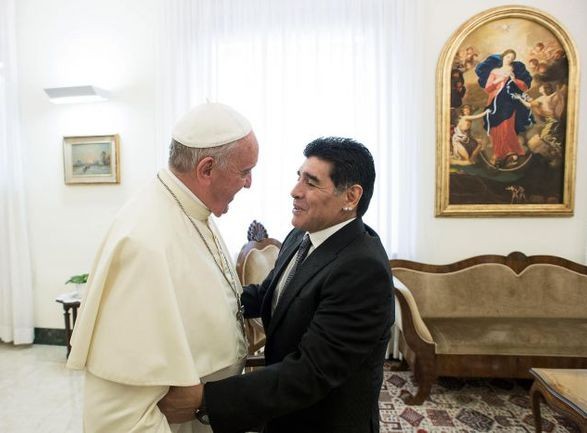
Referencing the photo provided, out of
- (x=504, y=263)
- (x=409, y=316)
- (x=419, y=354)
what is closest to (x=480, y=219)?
(x=504, y=263)

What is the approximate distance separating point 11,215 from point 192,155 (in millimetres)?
3669

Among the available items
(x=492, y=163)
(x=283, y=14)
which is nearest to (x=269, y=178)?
(x=283, y=14)

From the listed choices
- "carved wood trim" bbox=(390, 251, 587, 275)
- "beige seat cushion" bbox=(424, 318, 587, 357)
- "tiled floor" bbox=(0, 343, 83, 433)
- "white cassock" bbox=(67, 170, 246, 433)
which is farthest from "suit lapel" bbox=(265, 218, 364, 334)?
"carved wood trim" bbox=(390, 251, 587, 275)

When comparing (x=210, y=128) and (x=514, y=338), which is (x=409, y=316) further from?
(x=210, y=128)

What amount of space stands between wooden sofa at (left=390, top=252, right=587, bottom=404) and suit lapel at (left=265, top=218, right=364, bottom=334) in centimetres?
162

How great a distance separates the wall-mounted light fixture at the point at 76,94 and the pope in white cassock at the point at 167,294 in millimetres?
2911

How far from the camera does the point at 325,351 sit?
1.04 meters

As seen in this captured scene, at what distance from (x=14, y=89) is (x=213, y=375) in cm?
398

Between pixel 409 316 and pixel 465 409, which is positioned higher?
pixel 409 316

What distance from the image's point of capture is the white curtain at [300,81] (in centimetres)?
338

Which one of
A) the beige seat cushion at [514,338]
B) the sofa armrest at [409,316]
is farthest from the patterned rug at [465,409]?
the sofa armrest at [409,316]

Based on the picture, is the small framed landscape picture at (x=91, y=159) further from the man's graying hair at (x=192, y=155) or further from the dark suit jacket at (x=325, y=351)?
the dark suit jacket at (x=325, y=351)

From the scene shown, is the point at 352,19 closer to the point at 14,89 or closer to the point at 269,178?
the point at 269,178

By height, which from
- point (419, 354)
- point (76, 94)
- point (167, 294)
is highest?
point (76, 94)
